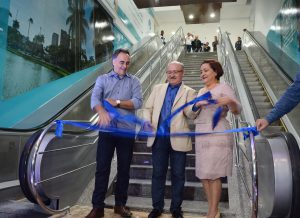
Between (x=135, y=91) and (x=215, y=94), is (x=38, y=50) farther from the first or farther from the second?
(x=215, y=94)

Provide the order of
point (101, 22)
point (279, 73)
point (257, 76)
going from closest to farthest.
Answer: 1. point (279, 73)
2. point (257, 76)
3. point (101, 22)

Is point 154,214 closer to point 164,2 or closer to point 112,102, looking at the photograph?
point 112,102

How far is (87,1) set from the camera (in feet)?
27.7

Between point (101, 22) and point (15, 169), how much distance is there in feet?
21.7

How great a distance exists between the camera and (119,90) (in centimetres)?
306

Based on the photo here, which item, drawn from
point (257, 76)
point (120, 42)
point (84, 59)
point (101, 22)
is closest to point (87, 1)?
point (101, 22)

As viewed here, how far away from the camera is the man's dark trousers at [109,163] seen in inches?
113

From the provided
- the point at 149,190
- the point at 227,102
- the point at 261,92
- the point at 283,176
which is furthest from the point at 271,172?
the point at 261,92

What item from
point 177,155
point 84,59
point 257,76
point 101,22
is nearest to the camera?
point 177,155

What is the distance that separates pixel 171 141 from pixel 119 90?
2.40 feet

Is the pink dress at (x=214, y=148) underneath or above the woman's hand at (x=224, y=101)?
underneath

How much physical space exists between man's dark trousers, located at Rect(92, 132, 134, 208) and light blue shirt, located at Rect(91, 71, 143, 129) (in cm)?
17

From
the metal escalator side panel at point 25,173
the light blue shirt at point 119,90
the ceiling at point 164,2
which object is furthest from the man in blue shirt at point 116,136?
the ceiling at point 164,2

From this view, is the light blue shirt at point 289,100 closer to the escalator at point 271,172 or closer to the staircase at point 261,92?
the escalator at point 271,172
